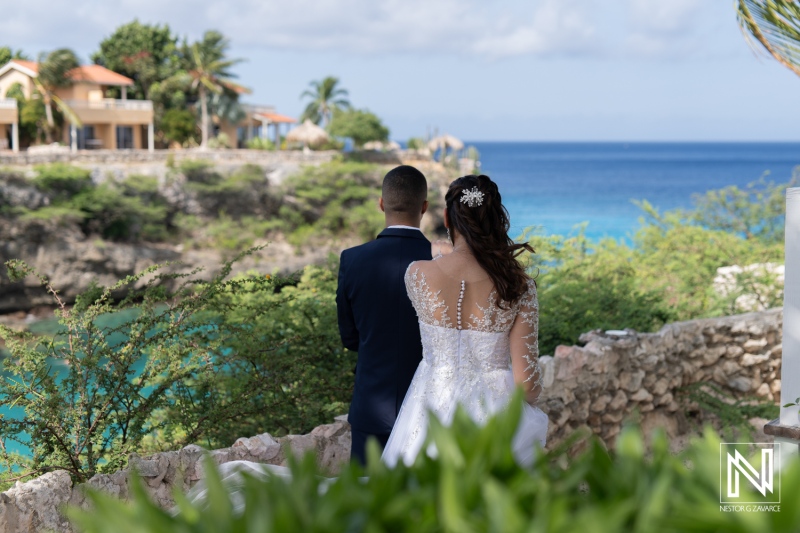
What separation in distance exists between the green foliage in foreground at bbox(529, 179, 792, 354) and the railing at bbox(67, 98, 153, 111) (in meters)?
26.7

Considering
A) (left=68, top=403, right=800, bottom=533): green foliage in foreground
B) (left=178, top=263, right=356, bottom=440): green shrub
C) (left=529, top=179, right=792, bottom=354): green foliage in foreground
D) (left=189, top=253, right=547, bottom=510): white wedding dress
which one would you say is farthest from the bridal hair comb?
(left=178, top=263, right=356, bottom=440): green shrub

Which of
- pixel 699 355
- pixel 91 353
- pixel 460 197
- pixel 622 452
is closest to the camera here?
pixel 622 452

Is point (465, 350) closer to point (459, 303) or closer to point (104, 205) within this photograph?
point (459, 303)

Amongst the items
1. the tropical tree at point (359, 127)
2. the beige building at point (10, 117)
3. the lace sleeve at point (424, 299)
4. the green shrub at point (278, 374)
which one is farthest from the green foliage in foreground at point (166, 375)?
the tropical tree at point (359, 127)

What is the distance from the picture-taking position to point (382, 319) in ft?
10.5

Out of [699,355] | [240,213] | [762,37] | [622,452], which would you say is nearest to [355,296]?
[622,452]

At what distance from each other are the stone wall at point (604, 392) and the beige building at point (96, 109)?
3165cm

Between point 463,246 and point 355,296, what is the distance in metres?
0.53

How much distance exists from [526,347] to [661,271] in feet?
29.9

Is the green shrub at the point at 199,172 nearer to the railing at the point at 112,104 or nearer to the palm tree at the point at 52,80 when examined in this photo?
the palm tree at the point at 52,80

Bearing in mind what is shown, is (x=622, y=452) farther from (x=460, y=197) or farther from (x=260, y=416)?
(x=260, y=416)

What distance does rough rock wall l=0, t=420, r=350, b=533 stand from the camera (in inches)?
124

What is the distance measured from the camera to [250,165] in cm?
3400

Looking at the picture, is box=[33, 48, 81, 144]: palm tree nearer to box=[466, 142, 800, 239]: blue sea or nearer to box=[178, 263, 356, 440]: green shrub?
box=[466, 142, 800, 239]: blue sea
